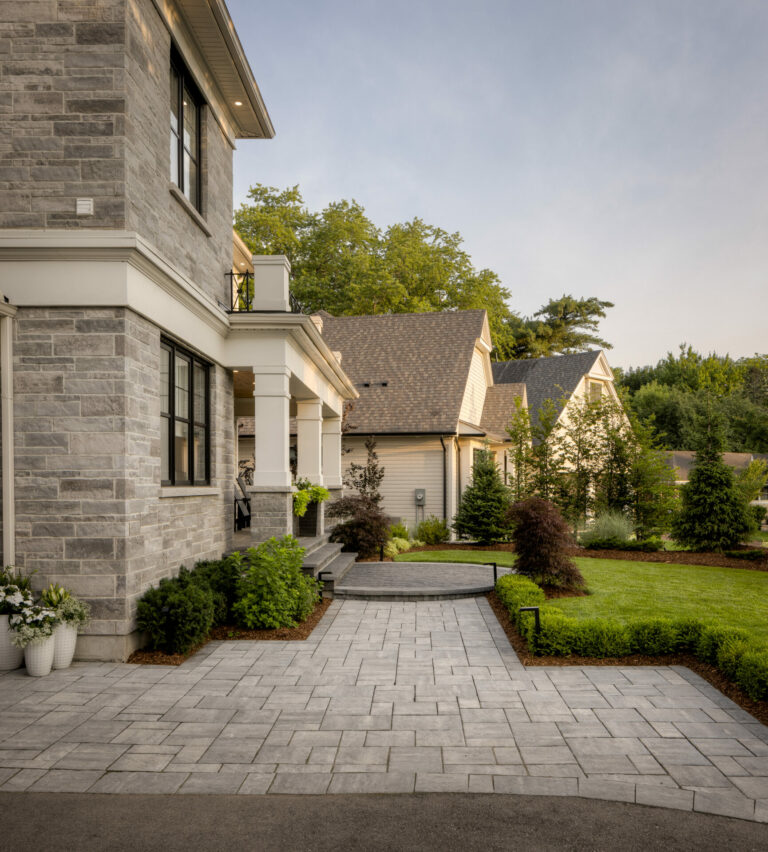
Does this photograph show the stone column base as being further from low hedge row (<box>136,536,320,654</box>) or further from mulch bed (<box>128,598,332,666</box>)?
mulch bed (<box>128,598,332,666</box>)

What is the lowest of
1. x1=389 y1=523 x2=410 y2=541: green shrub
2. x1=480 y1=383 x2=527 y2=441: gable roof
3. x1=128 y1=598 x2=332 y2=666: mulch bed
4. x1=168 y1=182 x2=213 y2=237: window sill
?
x1=128 y1=598 x2=332 y2=666: mulch bed

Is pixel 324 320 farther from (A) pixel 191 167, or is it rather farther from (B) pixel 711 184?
(A) pixel 191 167

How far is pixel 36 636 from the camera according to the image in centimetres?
592

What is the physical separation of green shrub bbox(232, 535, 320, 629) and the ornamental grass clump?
3.32m

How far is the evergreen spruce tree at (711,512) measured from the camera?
47.6 ft

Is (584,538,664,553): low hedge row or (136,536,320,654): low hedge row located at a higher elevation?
(136,536,320,654): low hedge row

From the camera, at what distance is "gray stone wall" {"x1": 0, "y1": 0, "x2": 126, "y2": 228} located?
6504mm

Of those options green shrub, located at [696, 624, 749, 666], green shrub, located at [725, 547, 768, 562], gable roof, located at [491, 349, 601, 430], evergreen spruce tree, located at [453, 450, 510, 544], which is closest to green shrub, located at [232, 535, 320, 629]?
green shrub, located at [696, 624, 749, 666]

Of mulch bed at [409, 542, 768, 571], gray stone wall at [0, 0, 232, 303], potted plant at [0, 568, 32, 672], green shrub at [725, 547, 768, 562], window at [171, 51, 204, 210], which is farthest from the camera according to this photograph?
green shrub at [725, 547, 768, 562]

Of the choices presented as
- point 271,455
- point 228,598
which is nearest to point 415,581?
point 271,455

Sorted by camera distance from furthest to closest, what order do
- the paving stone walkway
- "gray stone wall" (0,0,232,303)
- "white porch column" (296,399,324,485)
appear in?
"white porch column" (296,399,324,485), "gray stone wall" (0,0,232,303), the paving stone walkway

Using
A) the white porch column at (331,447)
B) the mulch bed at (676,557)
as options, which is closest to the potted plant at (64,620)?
the mulch bed at (676,557)

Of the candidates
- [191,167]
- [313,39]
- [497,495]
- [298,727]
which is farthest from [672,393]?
[298,727]

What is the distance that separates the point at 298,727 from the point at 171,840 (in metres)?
1.65
